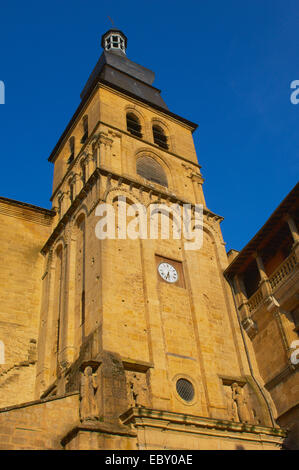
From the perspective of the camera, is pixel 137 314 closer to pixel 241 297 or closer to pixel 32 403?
pixel 32 403

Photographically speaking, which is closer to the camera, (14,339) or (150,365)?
(150,365)

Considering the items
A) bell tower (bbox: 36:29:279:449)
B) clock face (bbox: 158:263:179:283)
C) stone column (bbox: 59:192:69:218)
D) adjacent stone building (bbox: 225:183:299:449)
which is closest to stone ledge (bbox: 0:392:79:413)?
bell tower (bbox: 36:29:279:449)

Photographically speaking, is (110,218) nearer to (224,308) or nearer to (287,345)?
(224,308)

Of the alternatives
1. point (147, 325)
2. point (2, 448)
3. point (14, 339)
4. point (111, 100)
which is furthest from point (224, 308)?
point (111, 100)

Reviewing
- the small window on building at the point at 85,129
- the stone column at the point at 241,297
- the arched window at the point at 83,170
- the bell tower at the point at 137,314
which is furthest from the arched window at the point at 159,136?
the stone column at the point at 241,297

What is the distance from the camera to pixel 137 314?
16828 mm

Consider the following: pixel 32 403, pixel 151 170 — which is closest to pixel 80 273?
pixel 32 403

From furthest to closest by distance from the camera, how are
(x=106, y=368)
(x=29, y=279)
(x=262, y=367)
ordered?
(x=29, y=279) < (x=262, y=367) < (x=106, y=368)

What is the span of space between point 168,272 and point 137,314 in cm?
287

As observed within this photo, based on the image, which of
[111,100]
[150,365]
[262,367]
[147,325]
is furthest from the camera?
[111,100]

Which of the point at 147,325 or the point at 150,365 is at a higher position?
the point at 147,325
